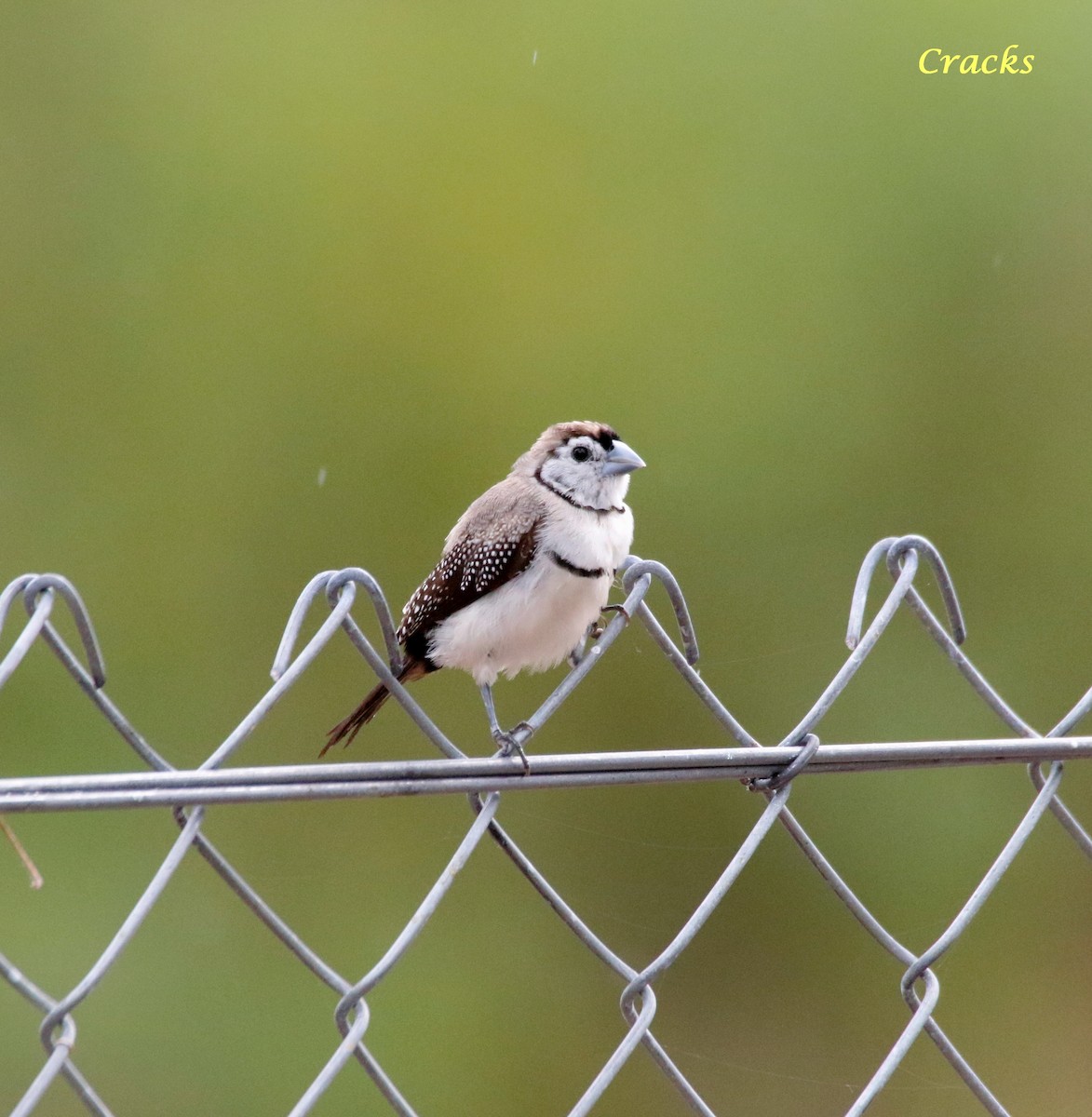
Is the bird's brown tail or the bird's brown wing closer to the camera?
the bird's brown tail

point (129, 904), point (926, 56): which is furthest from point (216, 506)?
point (926, 56)

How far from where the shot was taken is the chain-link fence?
750 millimetres

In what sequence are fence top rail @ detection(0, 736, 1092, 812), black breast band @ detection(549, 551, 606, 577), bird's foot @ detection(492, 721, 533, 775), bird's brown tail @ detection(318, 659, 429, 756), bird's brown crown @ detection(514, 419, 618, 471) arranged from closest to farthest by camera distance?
fence top rail @ detection(0, 736, 1092, 812) → bird's foot @ detection(492, 721, 533, 775) → bird's brown tail @ detection(318, 659, 429, 756) → black breast band @ detection(549, 551, 606, 577) → bird's brown crown @ detection(514, 419, 618, 471)

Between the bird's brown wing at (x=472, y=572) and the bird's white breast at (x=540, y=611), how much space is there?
1cm

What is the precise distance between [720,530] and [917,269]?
2.45 ft

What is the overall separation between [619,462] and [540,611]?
29 centimetres

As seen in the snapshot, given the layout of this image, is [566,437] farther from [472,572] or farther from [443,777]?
[443,777]

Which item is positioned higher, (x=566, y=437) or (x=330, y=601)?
(x=566, y=437)

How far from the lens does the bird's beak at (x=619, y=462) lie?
1682 mm

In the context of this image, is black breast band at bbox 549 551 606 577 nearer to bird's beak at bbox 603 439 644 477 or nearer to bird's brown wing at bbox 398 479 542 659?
bird's brown wing at bbox 398 479 542 659

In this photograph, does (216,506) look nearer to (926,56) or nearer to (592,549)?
(592,549)

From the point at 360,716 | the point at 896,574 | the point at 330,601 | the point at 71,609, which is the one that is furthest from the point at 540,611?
the point at 71,609

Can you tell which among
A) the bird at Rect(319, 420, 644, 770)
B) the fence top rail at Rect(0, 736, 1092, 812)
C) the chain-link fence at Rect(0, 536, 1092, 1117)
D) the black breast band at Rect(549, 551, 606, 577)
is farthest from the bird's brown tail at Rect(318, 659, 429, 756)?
the fence top rail at Rect(0, 736, 1092, 812)

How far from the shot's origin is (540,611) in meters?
1.49
